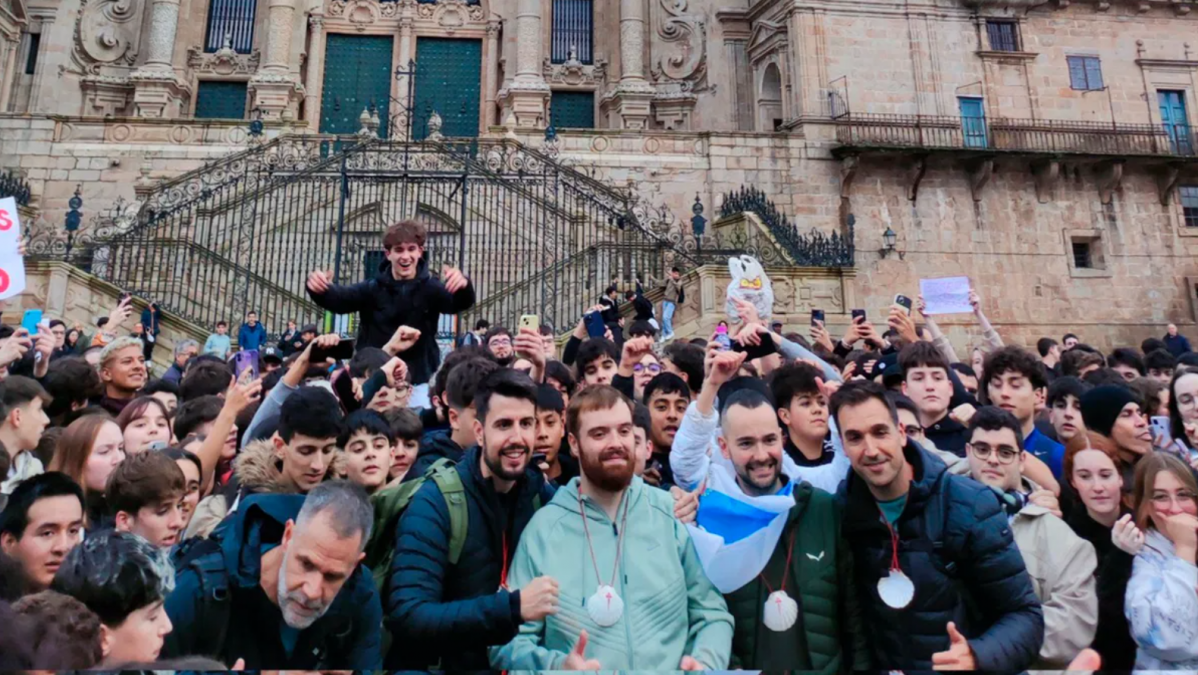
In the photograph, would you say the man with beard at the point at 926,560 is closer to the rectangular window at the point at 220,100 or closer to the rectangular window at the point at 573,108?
the rectangular window at the point at 573,108

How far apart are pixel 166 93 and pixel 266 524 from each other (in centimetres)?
2718

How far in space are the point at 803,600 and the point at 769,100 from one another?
26.3m

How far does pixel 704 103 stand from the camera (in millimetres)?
28703

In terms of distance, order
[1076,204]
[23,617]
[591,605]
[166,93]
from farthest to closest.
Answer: [166,93] → [1076,204] → [591,605] → [23,617]

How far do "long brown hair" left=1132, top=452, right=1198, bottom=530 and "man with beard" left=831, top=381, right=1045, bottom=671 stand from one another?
93 centimetres

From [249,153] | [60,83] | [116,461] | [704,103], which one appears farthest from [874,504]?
[60,83]

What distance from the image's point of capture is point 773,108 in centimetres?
2786

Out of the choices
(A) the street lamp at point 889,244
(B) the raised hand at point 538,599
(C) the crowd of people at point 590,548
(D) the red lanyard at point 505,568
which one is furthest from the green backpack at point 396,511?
(A) the street lamp at point 889,244

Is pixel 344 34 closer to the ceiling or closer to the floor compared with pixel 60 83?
closer to the ceiling

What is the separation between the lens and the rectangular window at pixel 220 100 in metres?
28.0

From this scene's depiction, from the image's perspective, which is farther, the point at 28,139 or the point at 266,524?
the point at 28,139

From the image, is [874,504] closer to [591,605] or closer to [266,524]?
[591,605]

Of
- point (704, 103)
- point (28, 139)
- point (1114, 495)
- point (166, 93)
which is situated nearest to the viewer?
point (1114, 495)

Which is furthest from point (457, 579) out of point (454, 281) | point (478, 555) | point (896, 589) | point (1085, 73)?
point (1085, 73)
